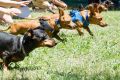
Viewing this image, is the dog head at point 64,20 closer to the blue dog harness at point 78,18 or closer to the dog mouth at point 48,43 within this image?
the blue dog harness at point 78,18

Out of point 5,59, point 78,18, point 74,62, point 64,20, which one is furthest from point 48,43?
point 78,18

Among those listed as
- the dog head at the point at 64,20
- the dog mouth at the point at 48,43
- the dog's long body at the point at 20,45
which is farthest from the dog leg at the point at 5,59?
the dog head at the point at 64,20

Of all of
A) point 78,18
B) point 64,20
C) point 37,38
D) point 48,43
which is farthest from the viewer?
point 78,18

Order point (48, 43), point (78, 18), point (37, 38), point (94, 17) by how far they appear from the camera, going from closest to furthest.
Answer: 1. point (48, 43)
2. point (37, 38)
3. point (78, 18)
4. point (94, 17)

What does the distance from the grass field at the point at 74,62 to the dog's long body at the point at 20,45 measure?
20 cm

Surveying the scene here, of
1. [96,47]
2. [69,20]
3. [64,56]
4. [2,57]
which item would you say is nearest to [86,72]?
[2,57]

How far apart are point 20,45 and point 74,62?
3.97 feet

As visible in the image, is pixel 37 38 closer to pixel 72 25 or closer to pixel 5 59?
pixel 5 59

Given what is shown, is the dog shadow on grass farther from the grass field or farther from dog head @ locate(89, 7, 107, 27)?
dog head @ locate(89, 7, 107, 27)

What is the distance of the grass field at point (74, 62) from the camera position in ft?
20.7

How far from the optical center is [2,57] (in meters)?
6.88

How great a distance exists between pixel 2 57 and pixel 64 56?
1.83 m

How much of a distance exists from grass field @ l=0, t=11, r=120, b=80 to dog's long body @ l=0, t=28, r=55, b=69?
202mm

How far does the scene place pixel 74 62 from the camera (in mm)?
7660
